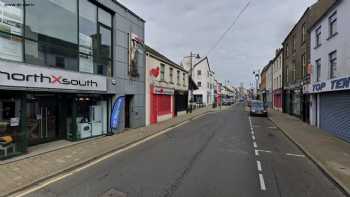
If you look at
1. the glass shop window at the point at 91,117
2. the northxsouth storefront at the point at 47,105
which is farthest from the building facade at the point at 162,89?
the northxsouth storefront at the point at 47,105

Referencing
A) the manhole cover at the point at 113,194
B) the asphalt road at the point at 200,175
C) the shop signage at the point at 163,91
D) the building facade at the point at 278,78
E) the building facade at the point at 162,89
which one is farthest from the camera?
the building facade at the point at 278,78

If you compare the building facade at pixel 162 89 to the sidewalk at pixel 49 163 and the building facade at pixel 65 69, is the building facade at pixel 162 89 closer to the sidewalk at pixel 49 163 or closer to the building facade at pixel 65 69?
the building facade at pixel 65 69

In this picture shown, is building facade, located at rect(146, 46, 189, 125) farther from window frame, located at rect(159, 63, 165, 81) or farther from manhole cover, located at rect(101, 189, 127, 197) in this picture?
manhole cover, located at rect(101, 189, 127, 197)

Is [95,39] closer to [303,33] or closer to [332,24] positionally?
[332,24]

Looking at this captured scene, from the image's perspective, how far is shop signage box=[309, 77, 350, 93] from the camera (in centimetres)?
1077

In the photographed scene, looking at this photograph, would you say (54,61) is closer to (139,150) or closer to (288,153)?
(139,150)

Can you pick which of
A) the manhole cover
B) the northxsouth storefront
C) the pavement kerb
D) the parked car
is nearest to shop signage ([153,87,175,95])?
the northxsouth storefront

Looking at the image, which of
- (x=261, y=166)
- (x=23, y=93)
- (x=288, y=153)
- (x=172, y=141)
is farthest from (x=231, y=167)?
(x=23, y=93)

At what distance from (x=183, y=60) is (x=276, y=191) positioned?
A: 57.5 m

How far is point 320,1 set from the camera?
691 inches

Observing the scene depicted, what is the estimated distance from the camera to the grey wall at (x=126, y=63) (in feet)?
43.4

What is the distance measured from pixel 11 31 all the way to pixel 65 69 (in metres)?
2.45

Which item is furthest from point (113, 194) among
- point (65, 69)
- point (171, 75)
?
point (171, 75)

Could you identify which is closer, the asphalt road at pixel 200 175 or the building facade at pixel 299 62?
the asphalt road at pixel 200 175
